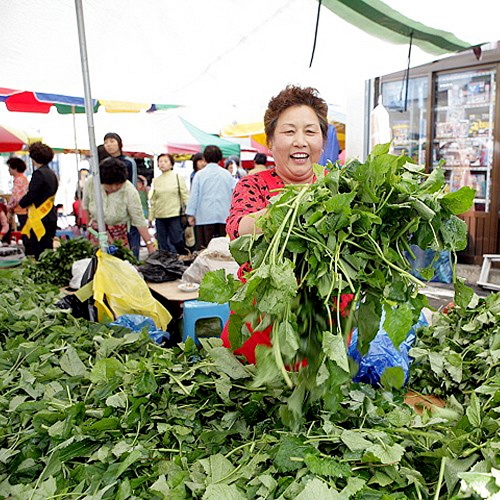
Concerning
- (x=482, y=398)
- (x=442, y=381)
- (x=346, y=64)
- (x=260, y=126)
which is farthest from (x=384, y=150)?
(x=260, y=126)

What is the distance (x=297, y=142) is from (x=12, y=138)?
677 centimetres

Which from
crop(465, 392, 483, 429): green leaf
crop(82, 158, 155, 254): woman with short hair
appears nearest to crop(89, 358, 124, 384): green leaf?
crop(465, 392, 483, 429): green leaf

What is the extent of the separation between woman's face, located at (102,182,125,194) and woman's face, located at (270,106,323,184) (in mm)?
2502

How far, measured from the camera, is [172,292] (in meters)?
3.33

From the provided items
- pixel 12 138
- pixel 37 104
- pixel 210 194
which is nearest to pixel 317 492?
pixel 210 194

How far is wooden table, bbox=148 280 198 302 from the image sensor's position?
3.18 meters

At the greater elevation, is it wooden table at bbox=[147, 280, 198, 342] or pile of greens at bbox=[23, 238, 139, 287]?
pile of greens at bbox=[23, 238, 139, 287]

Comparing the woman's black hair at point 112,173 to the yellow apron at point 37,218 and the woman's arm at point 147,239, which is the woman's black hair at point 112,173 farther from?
the yellow apron at point 37,218

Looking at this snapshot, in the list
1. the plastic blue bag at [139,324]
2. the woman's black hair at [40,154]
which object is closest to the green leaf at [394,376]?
the plastic blue bag at [139,324]

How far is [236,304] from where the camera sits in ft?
3.59

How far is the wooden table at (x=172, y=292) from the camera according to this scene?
3.18 meters

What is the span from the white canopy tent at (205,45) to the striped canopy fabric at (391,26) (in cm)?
6

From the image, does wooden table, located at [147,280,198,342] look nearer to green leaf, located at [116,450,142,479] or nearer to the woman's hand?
the woman's hand

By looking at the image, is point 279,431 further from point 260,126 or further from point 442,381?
point 260,126
